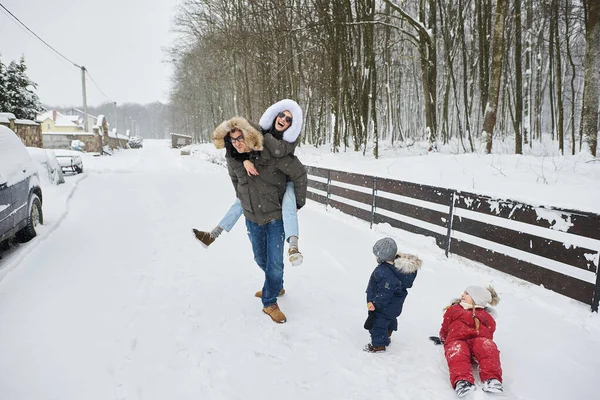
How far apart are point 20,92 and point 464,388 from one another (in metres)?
37.2

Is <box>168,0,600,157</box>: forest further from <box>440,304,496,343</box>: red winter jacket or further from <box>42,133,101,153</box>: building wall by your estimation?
<box>42,133,101,153</box>: building wall

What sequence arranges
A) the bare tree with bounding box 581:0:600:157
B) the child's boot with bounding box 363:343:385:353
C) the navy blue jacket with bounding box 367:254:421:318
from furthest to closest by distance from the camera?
1. the bare tree with bounding box 581:0:600:157
2. the child's boot with bounding box 363:343:385:353
3. the navy blue jacket with bounding box 367:254:421:318

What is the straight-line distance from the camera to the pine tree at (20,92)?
91.2 feet

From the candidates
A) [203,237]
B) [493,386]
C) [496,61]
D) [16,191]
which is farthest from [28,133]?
[493,386]

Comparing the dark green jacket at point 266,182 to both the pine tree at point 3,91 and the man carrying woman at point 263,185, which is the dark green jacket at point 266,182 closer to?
the man carrying woman at point 263,185

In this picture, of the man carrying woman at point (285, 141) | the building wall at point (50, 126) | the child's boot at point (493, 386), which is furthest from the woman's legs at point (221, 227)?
the building wall at point (50, 126)

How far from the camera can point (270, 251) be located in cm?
341

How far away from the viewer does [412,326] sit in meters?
3.50

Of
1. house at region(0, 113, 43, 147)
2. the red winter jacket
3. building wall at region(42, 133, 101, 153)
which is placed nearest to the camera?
the red winter jacket

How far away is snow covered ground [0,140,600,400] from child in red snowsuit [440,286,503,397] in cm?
13

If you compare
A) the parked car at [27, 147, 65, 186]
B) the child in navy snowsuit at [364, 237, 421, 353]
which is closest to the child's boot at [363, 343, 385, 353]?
the child in navy snowsuit at [364, 237, 421, 353]

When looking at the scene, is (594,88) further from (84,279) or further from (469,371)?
(84,279)

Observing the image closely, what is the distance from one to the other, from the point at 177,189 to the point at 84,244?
19.5 feet

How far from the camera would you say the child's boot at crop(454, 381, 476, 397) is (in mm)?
2426
